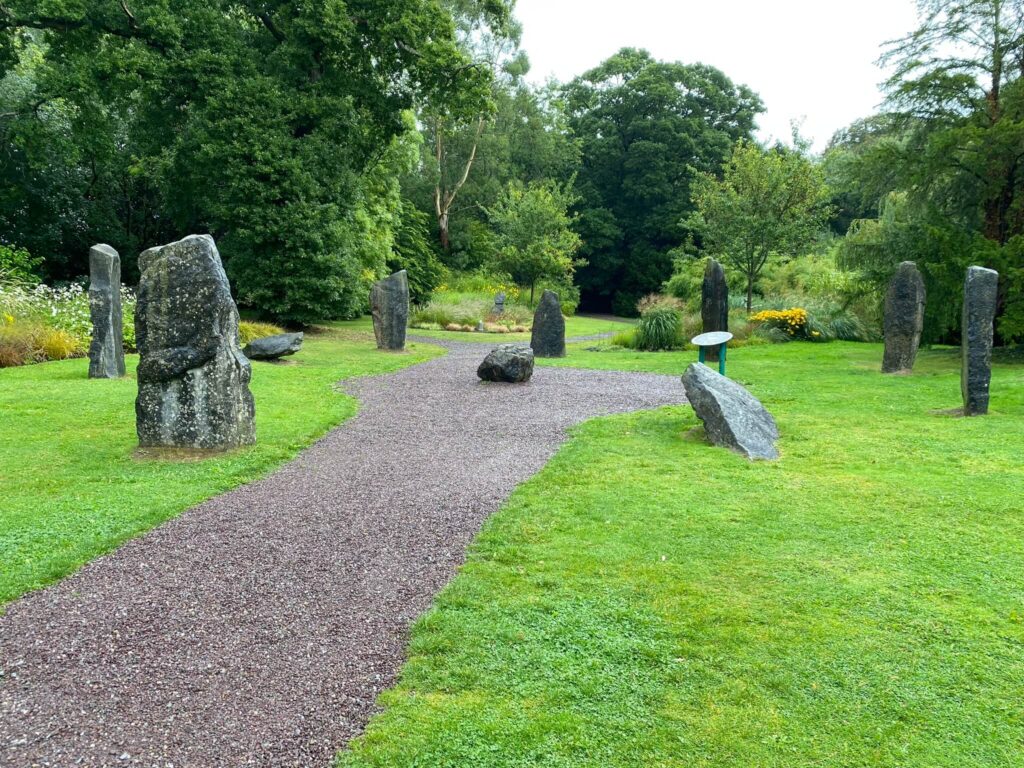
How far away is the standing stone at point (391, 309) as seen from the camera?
1678 centimetres

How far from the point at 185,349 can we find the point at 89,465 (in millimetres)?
1435

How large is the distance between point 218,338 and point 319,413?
2.65 m

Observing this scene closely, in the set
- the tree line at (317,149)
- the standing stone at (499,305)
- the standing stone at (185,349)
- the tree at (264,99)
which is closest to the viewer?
the standing stone at (185,349)

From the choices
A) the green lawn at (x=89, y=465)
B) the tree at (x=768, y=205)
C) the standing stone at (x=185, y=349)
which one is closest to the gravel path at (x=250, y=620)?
the green lawn at (x=89, y=465)

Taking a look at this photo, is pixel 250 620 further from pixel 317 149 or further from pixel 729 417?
pixel 317 149

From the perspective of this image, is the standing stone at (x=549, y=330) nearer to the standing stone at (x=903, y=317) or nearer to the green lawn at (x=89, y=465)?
the green lawn at (x=89, y=465)

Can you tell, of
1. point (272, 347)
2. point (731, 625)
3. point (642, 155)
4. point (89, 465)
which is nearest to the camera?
point (731, 625)

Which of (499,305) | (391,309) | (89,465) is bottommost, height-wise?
A: (89,465)

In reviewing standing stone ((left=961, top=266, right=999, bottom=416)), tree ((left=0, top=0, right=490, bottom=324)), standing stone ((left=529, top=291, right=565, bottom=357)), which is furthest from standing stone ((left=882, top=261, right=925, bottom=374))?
tree ((left=0, top=0, right=490, bottom=324))

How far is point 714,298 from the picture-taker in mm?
17625

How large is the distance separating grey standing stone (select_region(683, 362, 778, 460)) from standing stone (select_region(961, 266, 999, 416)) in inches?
123

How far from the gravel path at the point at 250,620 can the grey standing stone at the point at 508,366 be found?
504 cm

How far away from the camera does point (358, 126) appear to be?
20734 millimetres

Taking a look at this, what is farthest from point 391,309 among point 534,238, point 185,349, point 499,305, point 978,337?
point 534,238
